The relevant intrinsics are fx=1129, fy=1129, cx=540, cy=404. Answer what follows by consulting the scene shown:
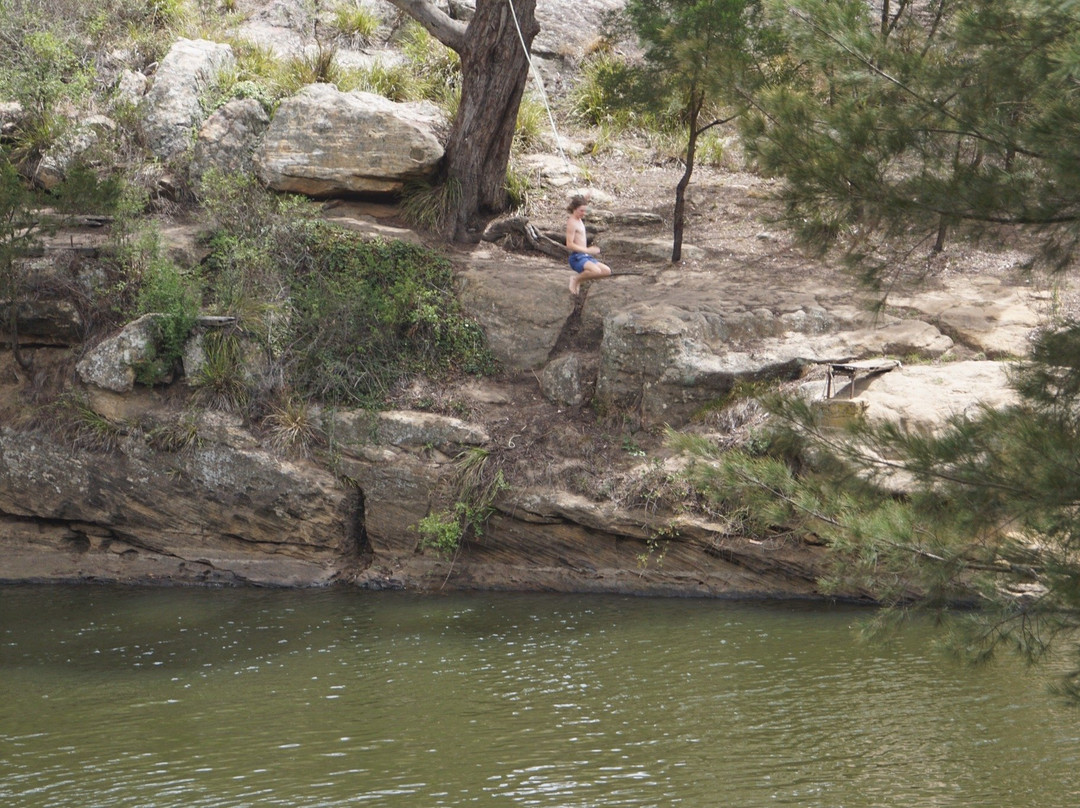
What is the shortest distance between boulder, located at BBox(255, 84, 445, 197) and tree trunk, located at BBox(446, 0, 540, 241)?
47 centimetres

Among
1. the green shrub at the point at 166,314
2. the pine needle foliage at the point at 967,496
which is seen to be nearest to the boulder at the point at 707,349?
the green shrub at the point at 166,314

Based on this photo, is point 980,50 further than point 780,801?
No

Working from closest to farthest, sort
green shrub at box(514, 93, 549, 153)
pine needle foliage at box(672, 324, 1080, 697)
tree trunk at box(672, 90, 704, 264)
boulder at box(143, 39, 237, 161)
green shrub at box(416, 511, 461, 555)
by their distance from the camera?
pine needle foliage at box(672, 324, 1080, 697), green shrub at box(416, 511, 461, 555), tree trunk at box(672, 90, 704, 264), boulder at box(143, 39, 237, 161), green shrub at box(514, 93, 549, 153)

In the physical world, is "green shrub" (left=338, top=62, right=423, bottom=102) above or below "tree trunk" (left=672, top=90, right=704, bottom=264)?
above

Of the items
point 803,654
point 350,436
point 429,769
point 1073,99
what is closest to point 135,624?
point 350,436

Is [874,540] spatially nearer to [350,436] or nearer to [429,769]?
[429,769]

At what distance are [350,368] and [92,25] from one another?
31.3ft

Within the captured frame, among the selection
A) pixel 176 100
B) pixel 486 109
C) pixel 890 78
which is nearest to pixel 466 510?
pixel 486 109

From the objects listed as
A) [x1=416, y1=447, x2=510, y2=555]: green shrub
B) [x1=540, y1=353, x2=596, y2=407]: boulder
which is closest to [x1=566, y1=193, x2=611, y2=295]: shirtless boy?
[x1=540, y1=353, x2=596, y2=407]: boulder

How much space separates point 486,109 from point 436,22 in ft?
4.14

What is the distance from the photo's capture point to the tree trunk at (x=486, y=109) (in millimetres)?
14539

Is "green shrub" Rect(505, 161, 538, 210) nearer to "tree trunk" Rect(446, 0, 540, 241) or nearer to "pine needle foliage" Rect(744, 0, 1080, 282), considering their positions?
"tree trunk" Rect(446, 0, 540, 241)

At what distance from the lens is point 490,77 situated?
585 inches

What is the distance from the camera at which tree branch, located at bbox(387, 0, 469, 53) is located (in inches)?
572
